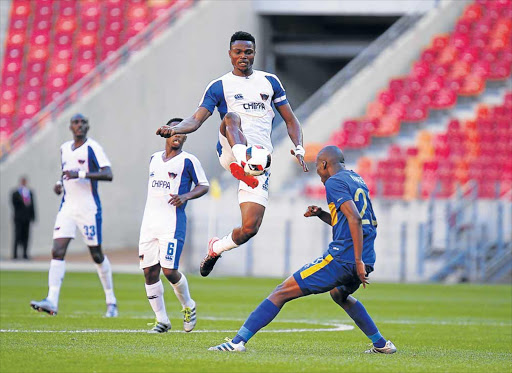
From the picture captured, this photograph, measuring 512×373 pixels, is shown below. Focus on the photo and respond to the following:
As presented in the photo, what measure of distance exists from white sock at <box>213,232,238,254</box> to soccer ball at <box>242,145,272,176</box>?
0.94m

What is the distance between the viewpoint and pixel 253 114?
950cm

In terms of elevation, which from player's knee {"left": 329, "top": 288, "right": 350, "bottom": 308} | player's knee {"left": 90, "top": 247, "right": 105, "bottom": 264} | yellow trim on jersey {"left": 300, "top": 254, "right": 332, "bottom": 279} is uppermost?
yellow trim on jersey {"left": 300, "top": 254, "right": 332, "bottom": 279}

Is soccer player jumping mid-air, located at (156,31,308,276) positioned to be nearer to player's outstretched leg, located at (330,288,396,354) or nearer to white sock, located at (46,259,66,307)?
player's outstretched leg, located at (330,288,396,354)

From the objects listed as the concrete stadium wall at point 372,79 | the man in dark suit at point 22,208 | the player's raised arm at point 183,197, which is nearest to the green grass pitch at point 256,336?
the player's raised arm at point 183,197

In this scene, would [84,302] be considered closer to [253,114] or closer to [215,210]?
[253,114]

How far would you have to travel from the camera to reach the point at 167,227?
415 inches

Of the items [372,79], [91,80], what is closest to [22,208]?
[91,80]

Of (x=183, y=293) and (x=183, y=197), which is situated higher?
(x=183, y=197)

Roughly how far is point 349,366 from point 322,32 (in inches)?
1233

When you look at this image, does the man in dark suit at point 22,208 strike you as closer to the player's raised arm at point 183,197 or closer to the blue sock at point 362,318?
the player's raised arm at point 183,197

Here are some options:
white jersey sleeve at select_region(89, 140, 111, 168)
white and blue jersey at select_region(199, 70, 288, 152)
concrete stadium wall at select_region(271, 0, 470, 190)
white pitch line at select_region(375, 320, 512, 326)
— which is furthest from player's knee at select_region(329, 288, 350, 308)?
concrete stadium wall at select_region(271, 0, 470, 190)

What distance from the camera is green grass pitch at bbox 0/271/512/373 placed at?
7.70 meters

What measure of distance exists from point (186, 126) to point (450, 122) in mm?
18830

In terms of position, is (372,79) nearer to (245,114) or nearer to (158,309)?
(158,309)
